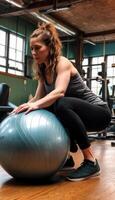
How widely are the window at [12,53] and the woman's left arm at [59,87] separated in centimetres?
763

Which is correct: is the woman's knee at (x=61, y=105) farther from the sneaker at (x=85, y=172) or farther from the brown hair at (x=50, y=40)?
the sneaker at (x=85, y=172)

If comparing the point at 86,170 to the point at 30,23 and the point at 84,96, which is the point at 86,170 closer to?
the point at 84,96

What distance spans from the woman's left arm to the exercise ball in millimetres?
89

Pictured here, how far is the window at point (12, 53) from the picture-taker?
9.65 m

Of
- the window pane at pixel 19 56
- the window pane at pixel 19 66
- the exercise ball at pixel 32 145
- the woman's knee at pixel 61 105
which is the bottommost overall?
the exercise ball at pixel 32 145

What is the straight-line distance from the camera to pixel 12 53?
1009 cm

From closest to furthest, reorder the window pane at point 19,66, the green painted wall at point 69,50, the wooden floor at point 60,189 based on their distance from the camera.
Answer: the wooden floor at point 60,189 → the window pane at point 19,66 → the green painted wall at point 69,50

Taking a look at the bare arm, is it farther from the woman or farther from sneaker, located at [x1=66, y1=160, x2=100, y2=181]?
sneaker, located at [x1=66, y1=160, x2=100, y2=181]

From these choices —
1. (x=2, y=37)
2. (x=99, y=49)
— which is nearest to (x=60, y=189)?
(x=2, y=37)

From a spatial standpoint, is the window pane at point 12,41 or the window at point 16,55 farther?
the window pane at point 12,41

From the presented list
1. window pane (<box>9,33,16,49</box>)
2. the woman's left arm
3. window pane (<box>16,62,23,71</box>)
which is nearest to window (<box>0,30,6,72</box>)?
window pane (<box>9,33,16,49</box>)

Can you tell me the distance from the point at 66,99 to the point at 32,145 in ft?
1.31

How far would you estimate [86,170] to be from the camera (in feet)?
6.64

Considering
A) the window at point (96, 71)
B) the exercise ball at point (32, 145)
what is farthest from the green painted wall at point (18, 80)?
the exercise ball at point (32, 145)
